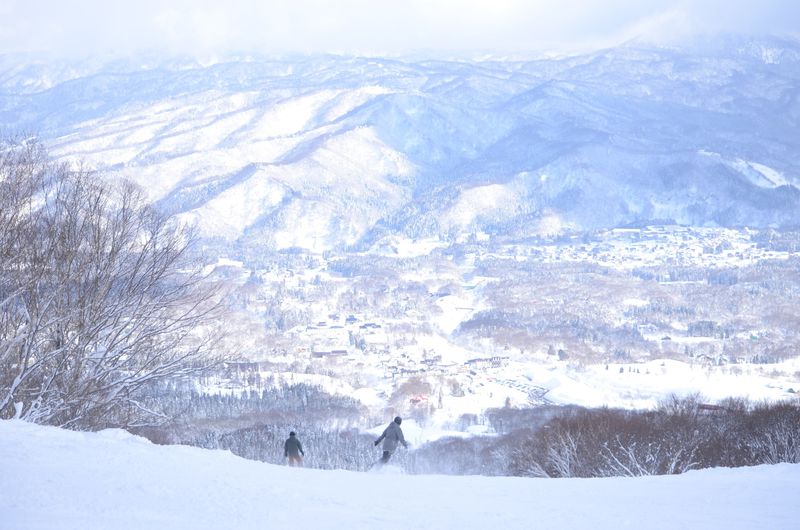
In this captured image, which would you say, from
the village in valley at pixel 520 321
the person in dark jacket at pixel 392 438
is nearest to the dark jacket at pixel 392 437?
the person in dark jacket at pixel 392 438

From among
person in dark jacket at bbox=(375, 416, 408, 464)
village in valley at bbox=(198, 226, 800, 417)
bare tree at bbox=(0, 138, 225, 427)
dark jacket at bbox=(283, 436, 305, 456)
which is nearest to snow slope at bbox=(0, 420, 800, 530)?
bare tree at bbox=(0, 138, 225, 427)

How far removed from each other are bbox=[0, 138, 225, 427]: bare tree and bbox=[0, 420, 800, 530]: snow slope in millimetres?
1902

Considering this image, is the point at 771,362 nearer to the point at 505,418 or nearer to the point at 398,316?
the point at 505,418

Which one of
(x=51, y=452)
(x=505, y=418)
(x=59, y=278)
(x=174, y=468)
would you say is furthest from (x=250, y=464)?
(x=505, y=418)

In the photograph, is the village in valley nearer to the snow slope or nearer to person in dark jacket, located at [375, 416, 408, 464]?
person in dark jacket, located at [375, 416, 408, 464]

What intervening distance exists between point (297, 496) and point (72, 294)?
6.19m

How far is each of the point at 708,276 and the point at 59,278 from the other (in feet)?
375

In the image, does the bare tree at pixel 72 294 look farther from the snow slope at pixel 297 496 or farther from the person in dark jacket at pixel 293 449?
the person in dark jacket at pixel 293 449

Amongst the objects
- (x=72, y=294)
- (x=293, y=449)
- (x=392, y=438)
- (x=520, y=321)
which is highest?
(x=72, y=294)

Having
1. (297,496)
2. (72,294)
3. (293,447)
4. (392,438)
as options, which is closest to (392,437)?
(392,438)

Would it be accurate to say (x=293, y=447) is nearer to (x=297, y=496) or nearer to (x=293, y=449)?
(x=293, y=449)

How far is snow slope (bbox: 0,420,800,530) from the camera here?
771cm

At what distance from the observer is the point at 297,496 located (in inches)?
353

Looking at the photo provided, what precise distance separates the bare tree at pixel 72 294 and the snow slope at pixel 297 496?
6.24ft
